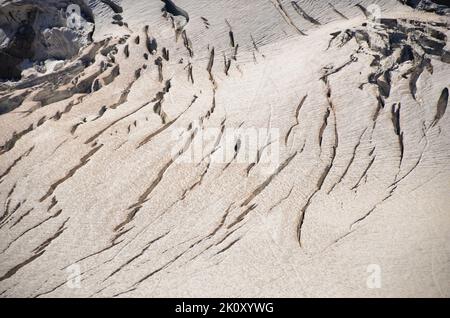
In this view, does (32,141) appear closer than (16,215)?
No

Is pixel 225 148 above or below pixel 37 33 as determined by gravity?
below

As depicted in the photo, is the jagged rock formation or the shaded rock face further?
the shaded rock face

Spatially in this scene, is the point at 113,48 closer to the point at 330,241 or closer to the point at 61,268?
the point at 61,268

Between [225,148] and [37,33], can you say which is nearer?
[225,148]

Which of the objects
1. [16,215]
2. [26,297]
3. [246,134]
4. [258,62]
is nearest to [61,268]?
[26,297]

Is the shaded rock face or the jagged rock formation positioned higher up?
the shaded rock face
